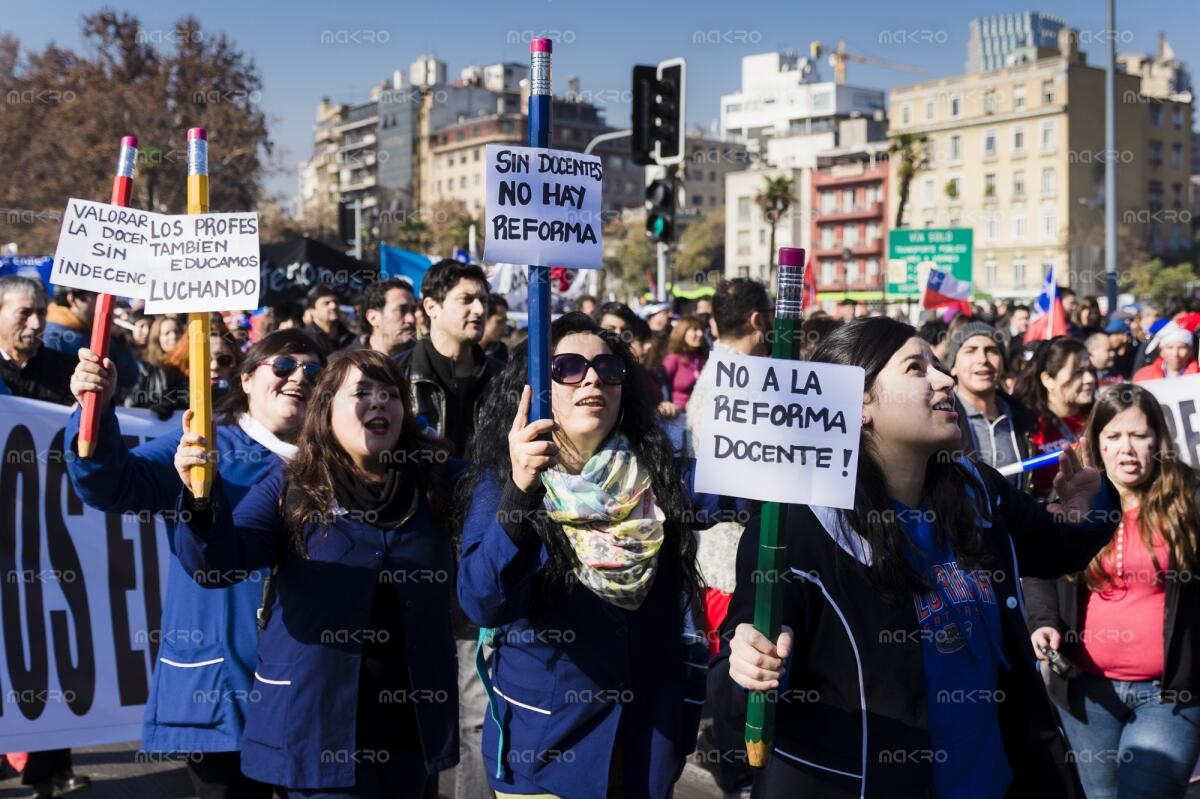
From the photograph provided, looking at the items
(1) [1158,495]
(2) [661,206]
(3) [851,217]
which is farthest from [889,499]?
(3) [851,217]

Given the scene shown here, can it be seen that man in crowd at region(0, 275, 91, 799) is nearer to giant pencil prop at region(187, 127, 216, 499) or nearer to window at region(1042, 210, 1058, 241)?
giant pencil prop at region(187, 127, 216, 499)

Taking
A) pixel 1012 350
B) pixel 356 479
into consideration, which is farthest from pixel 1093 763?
pixel 1012 350

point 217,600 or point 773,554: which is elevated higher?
point 773,554

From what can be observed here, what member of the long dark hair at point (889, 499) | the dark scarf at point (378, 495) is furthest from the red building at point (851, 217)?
the long dark hair at point (889, 499)

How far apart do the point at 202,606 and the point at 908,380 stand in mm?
2208

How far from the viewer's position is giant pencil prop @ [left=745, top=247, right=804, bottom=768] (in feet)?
8.33

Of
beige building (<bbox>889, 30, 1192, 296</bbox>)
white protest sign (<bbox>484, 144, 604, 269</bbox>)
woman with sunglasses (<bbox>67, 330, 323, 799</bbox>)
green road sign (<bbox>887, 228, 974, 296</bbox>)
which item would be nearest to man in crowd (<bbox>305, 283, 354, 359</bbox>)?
woman with sunglasses (<bbox>67, 330, 323, 799</bbox>)

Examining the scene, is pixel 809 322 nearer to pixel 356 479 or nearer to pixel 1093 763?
pixel 1093 763

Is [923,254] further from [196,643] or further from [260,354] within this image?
[196,643]

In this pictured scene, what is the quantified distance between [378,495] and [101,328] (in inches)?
33.4

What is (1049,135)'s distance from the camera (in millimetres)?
83562

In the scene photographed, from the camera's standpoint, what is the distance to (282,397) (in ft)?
13.6

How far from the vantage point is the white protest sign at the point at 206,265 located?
348 cm

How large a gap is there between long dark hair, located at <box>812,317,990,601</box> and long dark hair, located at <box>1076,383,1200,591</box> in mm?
1617
